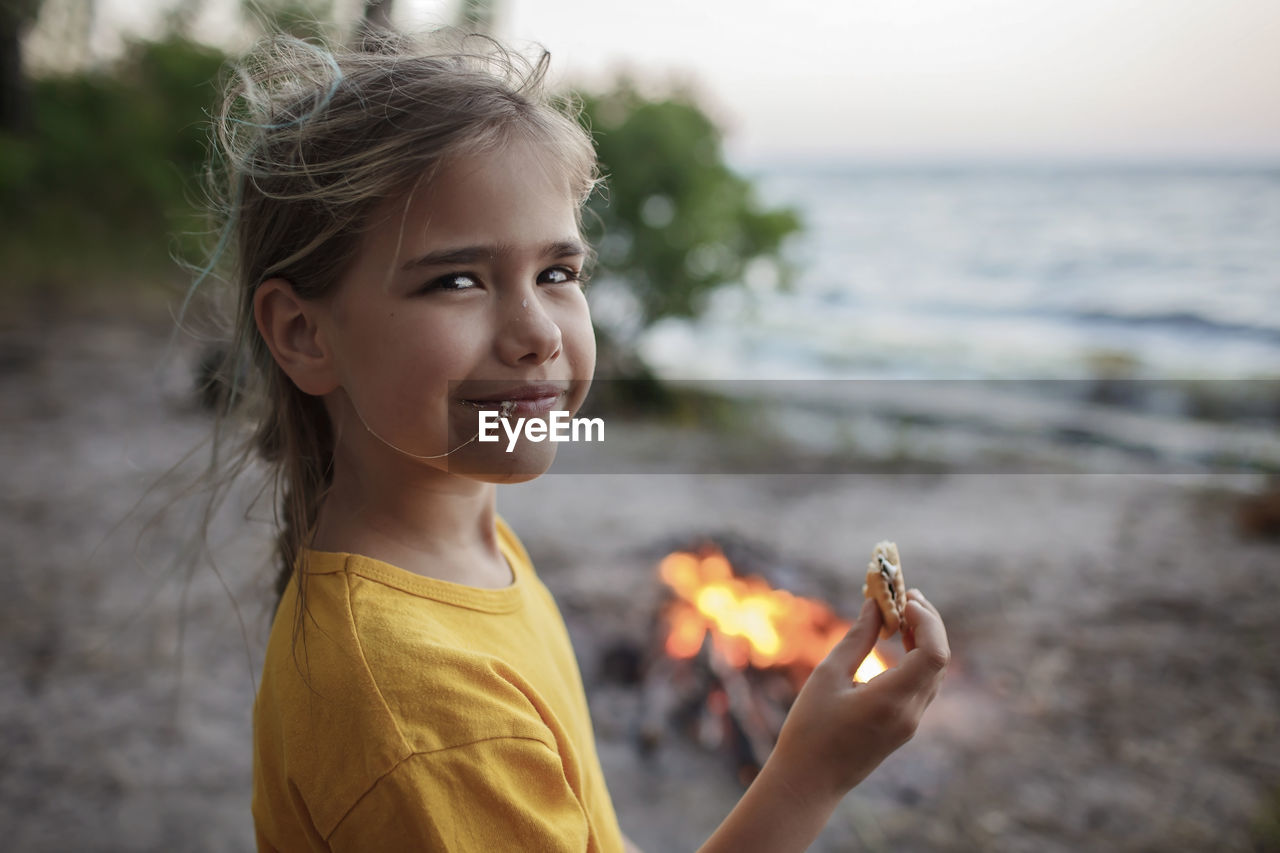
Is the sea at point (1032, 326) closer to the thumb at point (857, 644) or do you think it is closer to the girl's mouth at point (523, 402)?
the thumb at point (857, 644)

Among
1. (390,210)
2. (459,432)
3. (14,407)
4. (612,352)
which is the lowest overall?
(14,407)

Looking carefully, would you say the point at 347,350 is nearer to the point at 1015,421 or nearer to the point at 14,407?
the point at 14,407

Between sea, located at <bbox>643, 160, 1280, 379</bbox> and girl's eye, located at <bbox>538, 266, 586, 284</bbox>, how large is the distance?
697 centimetres

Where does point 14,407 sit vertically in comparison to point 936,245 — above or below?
below

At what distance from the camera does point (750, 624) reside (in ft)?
10.5

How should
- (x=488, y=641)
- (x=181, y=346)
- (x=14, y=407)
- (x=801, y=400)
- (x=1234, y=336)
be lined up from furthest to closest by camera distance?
(x=1234, y=336) → (x=801, y=400) → (x=181, y=346) → (x=14, y=407) → (x=488, y=641)

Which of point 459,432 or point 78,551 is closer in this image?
point 459,432

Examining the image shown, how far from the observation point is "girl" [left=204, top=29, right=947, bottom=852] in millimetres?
909

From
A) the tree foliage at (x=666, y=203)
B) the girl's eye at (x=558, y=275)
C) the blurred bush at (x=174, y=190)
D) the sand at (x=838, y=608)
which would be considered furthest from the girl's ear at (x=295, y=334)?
the tree foliage at (x=666, y=203)

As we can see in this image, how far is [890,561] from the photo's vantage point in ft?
3.79

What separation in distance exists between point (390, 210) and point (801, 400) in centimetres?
864

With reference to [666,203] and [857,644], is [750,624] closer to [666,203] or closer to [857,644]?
[857,644]

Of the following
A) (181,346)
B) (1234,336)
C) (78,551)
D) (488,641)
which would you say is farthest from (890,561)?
(1234,336)

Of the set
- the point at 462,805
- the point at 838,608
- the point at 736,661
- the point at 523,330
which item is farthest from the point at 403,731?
the point at 838,608
